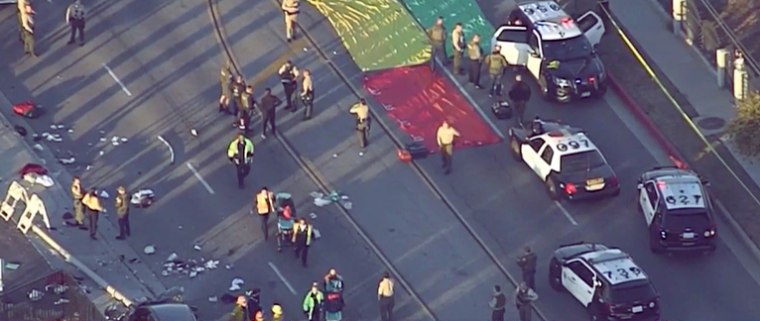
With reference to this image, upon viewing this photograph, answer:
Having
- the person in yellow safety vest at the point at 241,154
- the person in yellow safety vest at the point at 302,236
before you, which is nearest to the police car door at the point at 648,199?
the person in yellow safety vest at the point at 302,236

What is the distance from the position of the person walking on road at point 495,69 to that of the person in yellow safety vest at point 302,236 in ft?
28.7

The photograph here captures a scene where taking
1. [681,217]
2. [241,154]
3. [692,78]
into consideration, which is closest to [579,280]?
[681,217]

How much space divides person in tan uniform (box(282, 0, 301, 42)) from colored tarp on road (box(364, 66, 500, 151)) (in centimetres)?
266

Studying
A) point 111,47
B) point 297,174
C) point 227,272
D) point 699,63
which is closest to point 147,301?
point 227,272

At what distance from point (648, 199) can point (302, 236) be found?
845cm

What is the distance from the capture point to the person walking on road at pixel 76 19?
238 feet

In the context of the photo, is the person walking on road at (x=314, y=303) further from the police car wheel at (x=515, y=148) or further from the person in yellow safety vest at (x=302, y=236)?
the police car wheel at (x=515, y=148)

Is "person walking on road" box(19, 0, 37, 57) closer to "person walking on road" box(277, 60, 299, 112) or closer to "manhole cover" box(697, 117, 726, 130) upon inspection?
"person walking on road" box(277, 60, 299, 112)

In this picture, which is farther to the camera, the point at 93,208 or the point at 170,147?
the point at 170,147

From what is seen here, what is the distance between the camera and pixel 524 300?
62219mm

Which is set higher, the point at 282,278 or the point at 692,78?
the point at 282,278

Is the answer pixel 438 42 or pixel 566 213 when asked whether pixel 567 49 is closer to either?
pixel 438 42

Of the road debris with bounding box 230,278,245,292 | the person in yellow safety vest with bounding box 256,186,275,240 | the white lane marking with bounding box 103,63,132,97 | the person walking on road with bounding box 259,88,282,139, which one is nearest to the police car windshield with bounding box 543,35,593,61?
the person walking on road with bounding box 259,88,282,139

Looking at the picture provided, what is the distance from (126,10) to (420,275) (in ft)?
47.9
